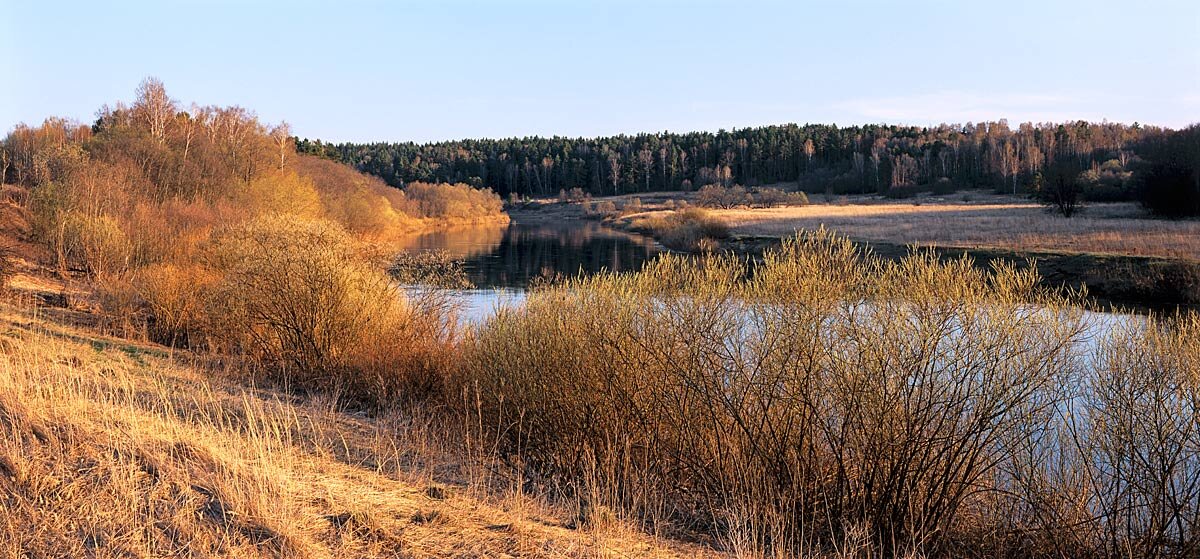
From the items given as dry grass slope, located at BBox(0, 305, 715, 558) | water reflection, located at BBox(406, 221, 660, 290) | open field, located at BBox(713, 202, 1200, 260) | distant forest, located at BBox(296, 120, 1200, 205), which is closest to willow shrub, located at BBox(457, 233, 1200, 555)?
dry grass slope, located at BBox(0, 305, 715, 558)

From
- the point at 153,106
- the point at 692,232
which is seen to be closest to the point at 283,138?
the point at 153,106

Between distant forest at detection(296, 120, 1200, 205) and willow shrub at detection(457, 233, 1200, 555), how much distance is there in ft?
310

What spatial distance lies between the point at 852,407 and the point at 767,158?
13615cm

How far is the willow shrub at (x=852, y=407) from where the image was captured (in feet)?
23.9

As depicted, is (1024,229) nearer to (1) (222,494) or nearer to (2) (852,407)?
(2) (852,407)

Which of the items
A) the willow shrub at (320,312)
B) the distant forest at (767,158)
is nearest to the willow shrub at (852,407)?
the willow shrub at (320,312)

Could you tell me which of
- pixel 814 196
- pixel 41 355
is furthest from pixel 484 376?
pixel 814 196

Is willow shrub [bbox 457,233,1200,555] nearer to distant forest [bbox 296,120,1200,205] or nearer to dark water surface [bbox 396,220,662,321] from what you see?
dark water surface [bbox 396,220,662,321]

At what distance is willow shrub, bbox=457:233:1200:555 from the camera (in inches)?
287

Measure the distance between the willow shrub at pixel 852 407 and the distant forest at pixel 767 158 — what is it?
94559mm

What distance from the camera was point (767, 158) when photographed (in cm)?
13912

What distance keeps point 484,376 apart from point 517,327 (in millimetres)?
991

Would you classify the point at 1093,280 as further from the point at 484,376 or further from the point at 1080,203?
the point at 1080,203

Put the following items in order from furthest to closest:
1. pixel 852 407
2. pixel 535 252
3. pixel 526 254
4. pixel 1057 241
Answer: pixel 535 252
pixel 526 254
pixel 1057 241
pixel 852 407
